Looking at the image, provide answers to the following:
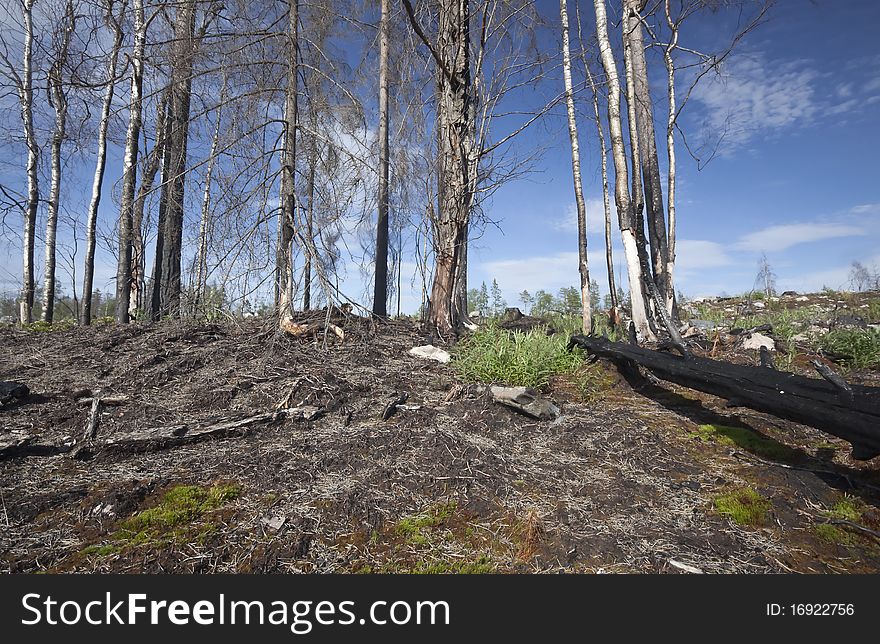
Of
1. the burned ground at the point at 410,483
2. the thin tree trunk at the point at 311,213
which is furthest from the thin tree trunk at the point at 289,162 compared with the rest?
the burned ground at the point at 410,483

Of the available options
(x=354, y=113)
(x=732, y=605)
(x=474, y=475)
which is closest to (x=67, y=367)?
(x=354, y=113)

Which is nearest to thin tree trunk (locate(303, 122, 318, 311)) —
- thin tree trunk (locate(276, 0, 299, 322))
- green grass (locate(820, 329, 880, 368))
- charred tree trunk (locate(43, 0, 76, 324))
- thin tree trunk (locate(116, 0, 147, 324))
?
thin tree trunk (locate(276, 0, 299, 322))

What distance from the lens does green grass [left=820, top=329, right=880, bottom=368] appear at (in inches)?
211

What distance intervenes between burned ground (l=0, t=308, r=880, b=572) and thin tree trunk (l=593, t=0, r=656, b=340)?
2.04m

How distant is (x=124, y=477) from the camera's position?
8.96ft

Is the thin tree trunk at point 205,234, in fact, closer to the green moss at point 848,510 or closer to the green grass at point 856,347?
the green moss at point 848,510

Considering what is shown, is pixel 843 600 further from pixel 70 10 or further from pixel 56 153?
pixel 56 153

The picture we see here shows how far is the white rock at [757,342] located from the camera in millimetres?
6161

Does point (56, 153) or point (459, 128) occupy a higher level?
point (56, 153)

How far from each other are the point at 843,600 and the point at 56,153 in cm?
1572

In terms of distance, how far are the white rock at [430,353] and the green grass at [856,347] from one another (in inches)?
208

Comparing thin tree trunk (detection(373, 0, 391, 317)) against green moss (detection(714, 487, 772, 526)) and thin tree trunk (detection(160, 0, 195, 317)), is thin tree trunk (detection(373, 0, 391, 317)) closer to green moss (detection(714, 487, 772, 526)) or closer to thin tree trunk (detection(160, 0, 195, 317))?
thin tree trunk (detection(160, 0, 195, 317))

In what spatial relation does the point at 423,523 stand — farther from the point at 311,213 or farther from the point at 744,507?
the point at 311,213

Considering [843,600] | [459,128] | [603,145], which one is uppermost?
[603,145]
